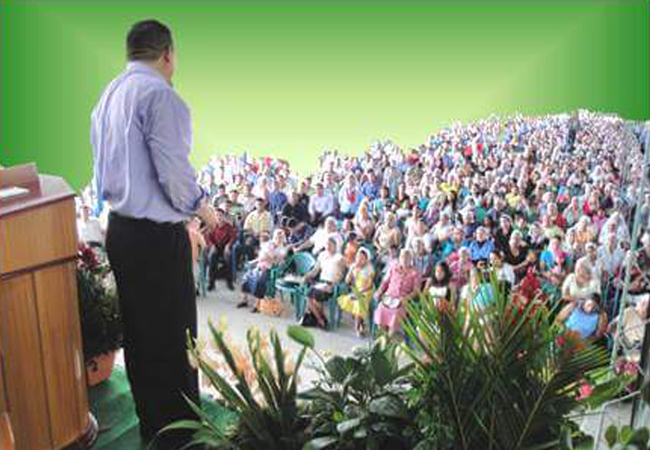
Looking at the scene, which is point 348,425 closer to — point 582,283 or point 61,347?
point 61,347

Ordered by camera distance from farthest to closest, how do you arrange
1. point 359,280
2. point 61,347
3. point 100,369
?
point 359,280, point 100,369, point 61,347

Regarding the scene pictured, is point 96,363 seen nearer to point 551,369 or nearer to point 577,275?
point 551,369

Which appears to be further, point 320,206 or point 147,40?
point 320,206

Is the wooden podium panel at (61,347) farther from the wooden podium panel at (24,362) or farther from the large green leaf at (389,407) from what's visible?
the large green leaf at (389,407)

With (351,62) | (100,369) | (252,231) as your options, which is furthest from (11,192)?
(351,62)

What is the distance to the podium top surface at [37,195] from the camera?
2111 mm

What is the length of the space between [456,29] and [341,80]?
80.6 inches

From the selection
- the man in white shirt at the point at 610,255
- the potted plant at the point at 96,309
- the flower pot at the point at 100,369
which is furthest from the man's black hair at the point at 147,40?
the man in white shirt at the point at 610,255

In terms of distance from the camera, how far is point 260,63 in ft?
33.2

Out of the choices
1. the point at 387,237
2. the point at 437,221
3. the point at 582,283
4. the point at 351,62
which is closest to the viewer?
the point at 582,283

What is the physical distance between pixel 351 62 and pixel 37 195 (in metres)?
8.69

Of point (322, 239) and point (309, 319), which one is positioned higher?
point (322, 239)

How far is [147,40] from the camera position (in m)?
2.24

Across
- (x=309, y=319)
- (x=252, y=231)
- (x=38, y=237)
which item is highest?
(x=38, y=237)
